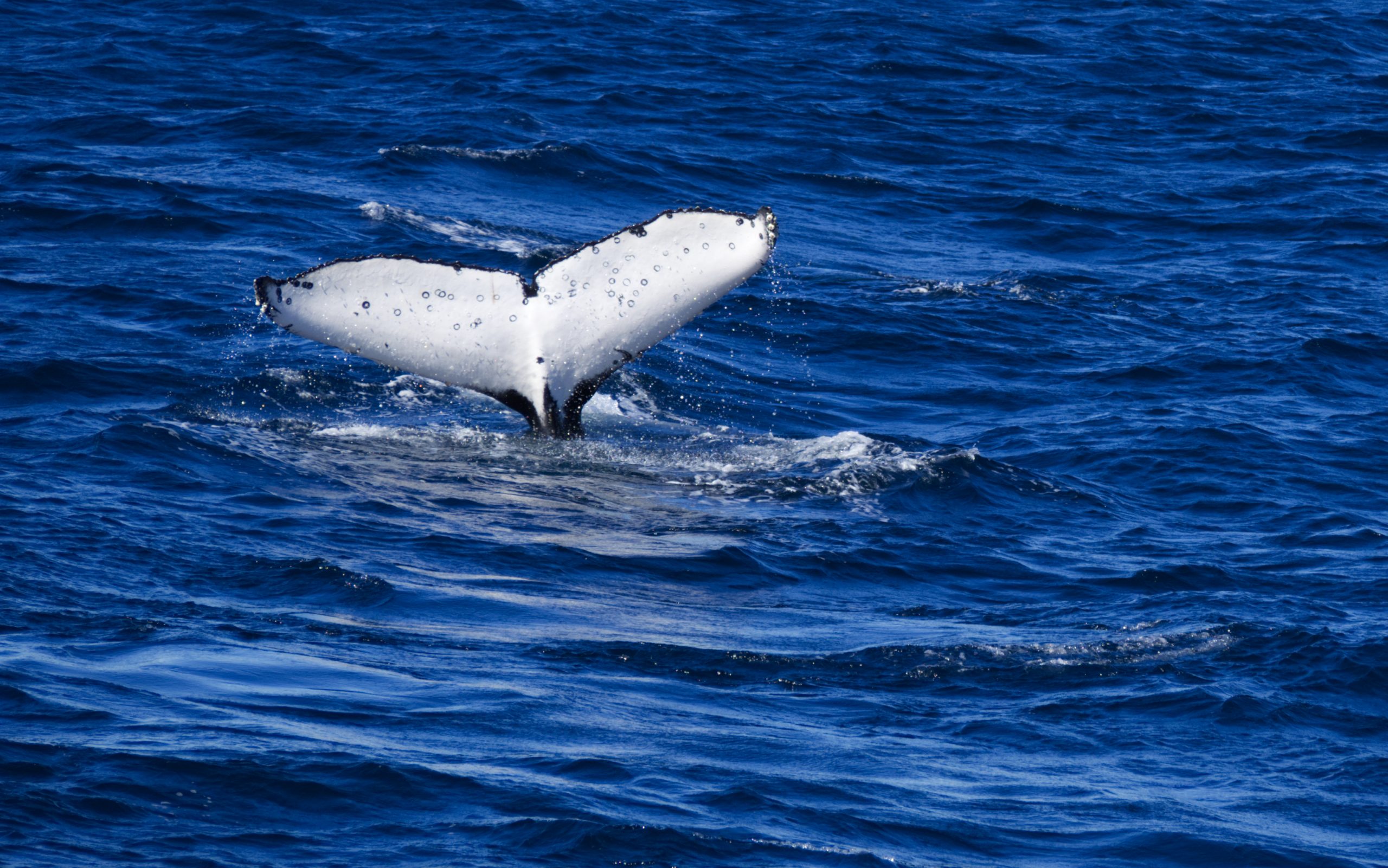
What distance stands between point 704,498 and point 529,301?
1.93 m

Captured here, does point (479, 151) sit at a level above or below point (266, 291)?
below

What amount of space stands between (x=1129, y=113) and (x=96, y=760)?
25.1 meters

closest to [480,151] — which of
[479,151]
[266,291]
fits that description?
[479,151]

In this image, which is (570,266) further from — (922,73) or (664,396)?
(922,73)

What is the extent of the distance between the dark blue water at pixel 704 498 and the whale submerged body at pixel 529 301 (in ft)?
3.33

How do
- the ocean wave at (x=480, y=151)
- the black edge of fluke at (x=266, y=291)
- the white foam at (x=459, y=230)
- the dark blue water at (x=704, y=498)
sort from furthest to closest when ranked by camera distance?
1. the ocean wave at (x=480, y=151)
2. the white foam at (x=459, y=230)
3. the black edge of fluke at (x=266, y=291)
4. the dark blue water at (x=704, y=498)

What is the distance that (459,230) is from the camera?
2230 centimetres

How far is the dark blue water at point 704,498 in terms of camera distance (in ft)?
27.9

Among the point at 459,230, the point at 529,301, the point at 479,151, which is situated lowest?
the point at 459,230

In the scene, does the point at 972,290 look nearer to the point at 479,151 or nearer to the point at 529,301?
the point at 479,151

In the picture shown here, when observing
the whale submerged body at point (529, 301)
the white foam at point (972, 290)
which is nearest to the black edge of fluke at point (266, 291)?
the whale submerged body at point (529, 301)

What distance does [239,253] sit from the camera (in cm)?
2028

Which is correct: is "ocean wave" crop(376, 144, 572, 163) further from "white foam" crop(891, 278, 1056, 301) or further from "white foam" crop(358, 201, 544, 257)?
"white foam" crop(891, 278, 1056, 301)

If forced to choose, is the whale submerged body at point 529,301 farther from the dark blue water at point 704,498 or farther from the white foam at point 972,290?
the white foam at point 972,290
